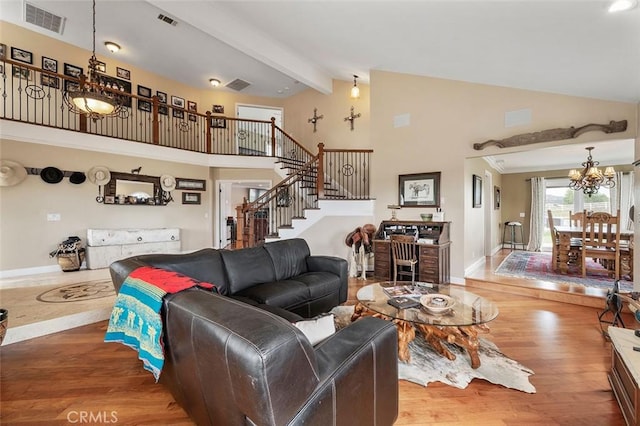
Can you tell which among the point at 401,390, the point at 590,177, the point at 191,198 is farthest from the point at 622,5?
the point at 191,198

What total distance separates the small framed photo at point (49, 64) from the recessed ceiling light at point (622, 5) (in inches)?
346

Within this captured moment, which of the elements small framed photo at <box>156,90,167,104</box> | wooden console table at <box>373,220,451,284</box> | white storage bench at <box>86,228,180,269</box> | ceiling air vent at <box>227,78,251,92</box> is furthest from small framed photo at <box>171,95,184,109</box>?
wooden console table at <box>373,220,451,284</box>

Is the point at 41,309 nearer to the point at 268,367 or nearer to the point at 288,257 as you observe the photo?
the point at 288,257

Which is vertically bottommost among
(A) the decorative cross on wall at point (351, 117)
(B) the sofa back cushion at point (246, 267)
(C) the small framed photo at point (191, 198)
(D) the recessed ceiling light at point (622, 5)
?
(B) the sofa back cushion at point (246, 267)

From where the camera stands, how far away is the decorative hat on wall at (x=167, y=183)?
6.36 metres

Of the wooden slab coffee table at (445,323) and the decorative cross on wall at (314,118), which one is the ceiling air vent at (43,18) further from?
the wooden slab coffee table at (445,323)

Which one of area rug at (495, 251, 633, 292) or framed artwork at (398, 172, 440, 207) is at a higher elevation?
framed artwork at (398, 172, 440, 207)

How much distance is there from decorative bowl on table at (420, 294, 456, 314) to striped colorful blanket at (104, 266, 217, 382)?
5.55ft

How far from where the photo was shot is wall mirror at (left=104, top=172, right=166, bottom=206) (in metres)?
5.74

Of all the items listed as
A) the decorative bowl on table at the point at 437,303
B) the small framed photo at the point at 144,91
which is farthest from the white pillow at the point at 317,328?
the small framed photo at the point at 144,91

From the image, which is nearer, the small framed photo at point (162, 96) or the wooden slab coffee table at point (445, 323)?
the wooden slab coffee table at point (445, 323)

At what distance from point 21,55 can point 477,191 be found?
30.6 feet

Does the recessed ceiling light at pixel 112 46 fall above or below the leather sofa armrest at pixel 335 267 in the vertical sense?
above

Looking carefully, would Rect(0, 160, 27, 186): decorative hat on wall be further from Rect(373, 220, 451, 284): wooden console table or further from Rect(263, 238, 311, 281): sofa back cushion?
Rect(373, 220, 451, 284): wooden console table
